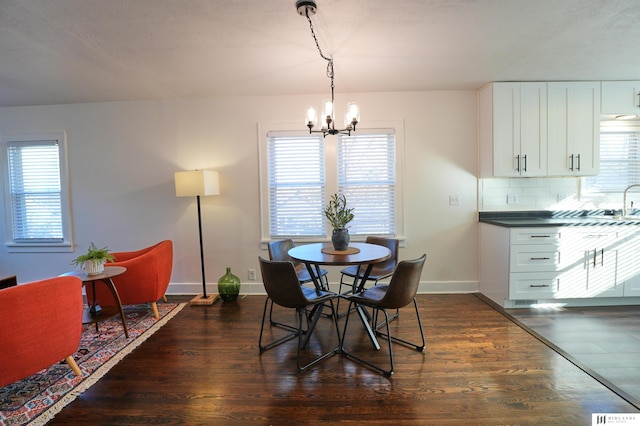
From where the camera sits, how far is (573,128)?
342 centimetres

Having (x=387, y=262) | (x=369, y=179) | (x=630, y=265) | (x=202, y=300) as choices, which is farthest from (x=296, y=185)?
(x=630, y=265)

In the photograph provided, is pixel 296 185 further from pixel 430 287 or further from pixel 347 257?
pixel 430 287

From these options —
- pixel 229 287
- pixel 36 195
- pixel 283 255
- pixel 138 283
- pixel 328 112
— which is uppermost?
pixel 328 112

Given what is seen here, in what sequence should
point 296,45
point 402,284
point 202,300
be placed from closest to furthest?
1. point 402,284
2. point 296,45
3. point 202,300

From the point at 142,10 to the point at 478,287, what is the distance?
14.3ft

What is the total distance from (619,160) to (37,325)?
6007 millimetres

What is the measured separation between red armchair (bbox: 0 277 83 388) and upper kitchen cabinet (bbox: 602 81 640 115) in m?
5.49

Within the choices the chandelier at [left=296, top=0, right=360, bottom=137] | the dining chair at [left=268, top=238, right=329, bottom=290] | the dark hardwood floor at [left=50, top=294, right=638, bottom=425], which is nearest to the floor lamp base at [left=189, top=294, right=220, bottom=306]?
the dark hardwood floor at [left=50, top=294, right=638, bottom=425]

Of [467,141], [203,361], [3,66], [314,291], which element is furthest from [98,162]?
[467,141]

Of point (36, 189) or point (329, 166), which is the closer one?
point (329, 166)

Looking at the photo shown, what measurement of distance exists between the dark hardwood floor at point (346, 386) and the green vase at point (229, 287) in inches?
33.9

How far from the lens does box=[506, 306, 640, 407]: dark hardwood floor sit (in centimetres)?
202

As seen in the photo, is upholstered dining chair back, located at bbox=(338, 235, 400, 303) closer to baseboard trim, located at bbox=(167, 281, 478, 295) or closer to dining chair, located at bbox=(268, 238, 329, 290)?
dining chair, located at bbox=(268, 238, 329, 290)

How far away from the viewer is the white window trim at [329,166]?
370 cm
